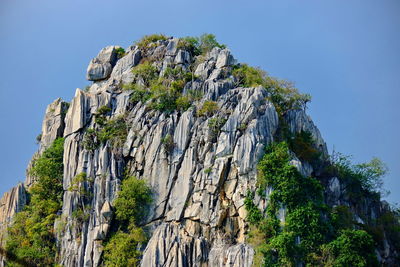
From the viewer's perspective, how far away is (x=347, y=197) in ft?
132

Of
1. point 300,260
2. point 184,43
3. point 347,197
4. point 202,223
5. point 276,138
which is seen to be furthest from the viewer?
point 184,43

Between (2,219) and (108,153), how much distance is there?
9.76 metres

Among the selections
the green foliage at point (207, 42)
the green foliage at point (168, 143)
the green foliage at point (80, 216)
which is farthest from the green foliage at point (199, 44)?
the green foliage at point (80, 216)

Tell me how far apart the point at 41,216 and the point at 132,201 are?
7.77m

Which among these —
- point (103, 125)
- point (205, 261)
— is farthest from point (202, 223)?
point (103, 125)

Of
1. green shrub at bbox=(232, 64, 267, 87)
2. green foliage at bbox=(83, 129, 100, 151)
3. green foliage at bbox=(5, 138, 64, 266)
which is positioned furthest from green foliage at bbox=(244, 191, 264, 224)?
green foliage at bbox=(5, 138, 64, 266)

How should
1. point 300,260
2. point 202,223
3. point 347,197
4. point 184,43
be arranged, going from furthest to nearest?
point 184,43 → point 347,197 → point 202,223 → point 300,260

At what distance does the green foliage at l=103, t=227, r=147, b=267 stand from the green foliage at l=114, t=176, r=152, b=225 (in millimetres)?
916

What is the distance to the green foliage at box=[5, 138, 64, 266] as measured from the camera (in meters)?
37.8

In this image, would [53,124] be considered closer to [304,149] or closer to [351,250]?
[304,149]

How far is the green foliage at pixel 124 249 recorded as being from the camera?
34844mm

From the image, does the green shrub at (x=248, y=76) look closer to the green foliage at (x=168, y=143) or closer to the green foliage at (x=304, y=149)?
the green foliage at (x=304, y=149)

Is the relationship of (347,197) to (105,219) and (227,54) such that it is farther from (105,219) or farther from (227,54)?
(105,219)

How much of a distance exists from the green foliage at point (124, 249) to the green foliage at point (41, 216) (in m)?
4.58
